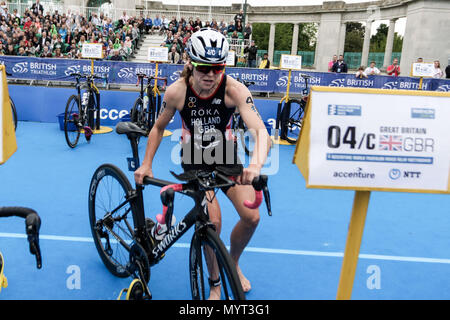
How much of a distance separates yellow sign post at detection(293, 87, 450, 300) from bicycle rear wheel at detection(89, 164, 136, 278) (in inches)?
66.1

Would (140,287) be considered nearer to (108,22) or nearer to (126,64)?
(126,64)

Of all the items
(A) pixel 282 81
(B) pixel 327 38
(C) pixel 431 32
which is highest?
(B) pixel 327 38

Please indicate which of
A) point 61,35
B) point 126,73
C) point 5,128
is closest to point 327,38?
point 61,35

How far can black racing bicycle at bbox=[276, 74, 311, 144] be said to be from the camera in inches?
414

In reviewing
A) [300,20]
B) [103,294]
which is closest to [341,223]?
[103,294]

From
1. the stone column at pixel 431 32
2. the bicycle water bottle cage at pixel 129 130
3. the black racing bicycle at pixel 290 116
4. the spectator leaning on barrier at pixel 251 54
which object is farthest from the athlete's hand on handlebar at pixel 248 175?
the stone column at pixel 431 32

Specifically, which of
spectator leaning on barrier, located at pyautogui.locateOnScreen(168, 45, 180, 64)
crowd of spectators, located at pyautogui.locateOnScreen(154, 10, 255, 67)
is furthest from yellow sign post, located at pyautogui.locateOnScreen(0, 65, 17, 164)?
crowd of spectators, located at pyautogui.locateOnScreen(154, 10, 255, 67)

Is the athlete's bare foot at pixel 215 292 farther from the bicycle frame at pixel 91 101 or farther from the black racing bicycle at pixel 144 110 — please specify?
the bicycle frame at pixel 91 101

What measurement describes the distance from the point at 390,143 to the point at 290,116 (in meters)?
9.15

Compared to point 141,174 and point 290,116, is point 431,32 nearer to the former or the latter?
point 290,116

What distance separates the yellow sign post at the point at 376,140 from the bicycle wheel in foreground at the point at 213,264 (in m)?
0.66

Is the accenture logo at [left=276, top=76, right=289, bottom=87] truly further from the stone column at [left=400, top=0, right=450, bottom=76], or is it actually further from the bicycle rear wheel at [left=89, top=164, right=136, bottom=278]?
the stone column at [left=400, top=0, right=450, bottom=76]

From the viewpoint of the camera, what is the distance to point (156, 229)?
10.2 ft
